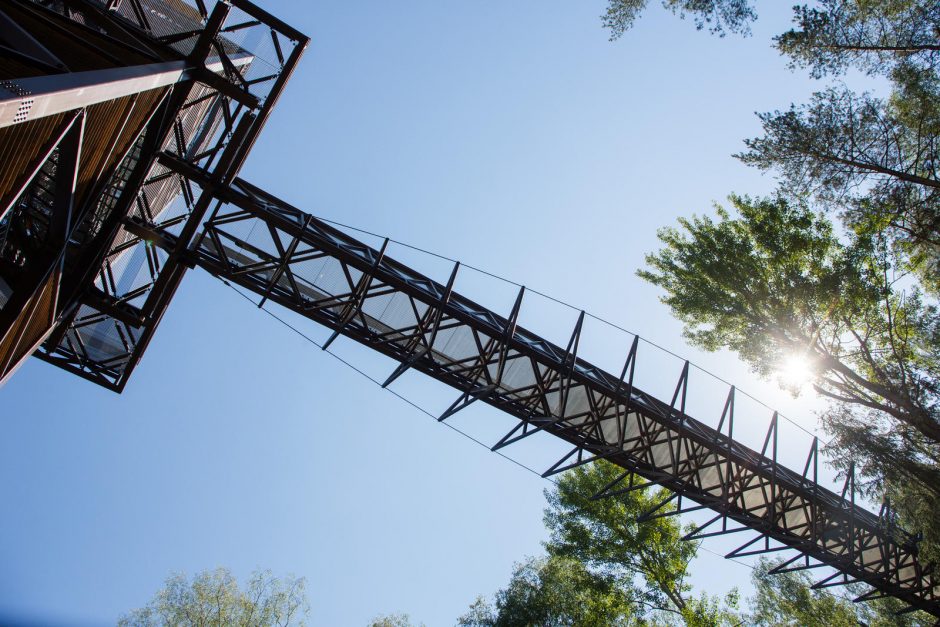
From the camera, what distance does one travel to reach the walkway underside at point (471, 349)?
28.5 feet

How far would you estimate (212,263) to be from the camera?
8.72 meters

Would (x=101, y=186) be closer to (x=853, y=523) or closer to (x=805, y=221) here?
(x=805, y=221)

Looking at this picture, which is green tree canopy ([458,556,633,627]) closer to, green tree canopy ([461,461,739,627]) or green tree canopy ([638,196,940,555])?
green tree canopy ([461,461,739,627])

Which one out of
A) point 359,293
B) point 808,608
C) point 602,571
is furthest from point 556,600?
point 359,293

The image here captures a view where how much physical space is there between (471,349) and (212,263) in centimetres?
478

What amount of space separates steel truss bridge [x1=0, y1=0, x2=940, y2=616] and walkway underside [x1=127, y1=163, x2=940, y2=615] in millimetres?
36

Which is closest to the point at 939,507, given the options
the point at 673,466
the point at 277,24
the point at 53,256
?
the point at 673,466

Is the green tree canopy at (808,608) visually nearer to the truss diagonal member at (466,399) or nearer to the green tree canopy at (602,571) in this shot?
the green tree canopy at (602,571)

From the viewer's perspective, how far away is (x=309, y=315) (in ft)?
30.0

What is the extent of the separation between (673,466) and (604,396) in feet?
7.47

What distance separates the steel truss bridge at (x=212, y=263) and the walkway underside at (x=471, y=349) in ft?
0.12

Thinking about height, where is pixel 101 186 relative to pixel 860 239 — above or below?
below

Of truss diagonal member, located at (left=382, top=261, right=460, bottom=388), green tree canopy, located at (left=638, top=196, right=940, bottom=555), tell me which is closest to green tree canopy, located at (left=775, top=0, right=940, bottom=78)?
green tree canopy, located at (left=638, top=196, right=940, bottom=555)

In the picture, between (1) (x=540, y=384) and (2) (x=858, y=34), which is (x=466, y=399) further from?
(2) (x=858, y=34)
